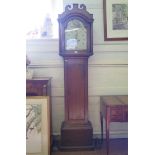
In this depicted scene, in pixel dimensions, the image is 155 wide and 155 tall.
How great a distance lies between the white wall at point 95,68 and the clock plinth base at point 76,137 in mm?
392

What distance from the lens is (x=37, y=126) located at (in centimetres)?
280

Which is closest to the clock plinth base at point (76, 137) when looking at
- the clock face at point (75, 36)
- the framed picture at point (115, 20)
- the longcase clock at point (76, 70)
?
the longcase clock at point (76, 70)

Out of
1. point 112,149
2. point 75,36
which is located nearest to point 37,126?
point 112,149

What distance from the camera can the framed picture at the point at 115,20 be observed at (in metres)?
Answer: 3.41

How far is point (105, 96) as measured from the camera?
11.2 ft

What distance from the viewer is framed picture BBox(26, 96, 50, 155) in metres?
2.78

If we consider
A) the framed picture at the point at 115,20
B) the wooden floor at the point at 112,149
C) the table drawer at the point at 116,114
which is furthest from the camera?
the framed picture at the point at 115,20

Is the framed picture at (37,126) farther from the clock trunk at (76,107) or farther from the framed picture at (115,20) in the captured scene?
the framed picture at (115,20)

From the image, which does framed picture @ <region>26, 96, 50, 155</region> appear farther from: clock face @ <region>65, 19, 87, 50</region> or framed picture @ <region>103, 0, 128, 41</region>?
framed picture @ <region>103, 0, 128, 41</region>

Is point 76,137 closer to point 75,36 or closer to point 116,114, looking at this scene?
point 116,114

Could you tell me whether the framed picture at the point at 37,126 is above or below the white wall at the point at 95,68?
below

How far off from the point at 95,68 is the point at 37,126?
1118mm
